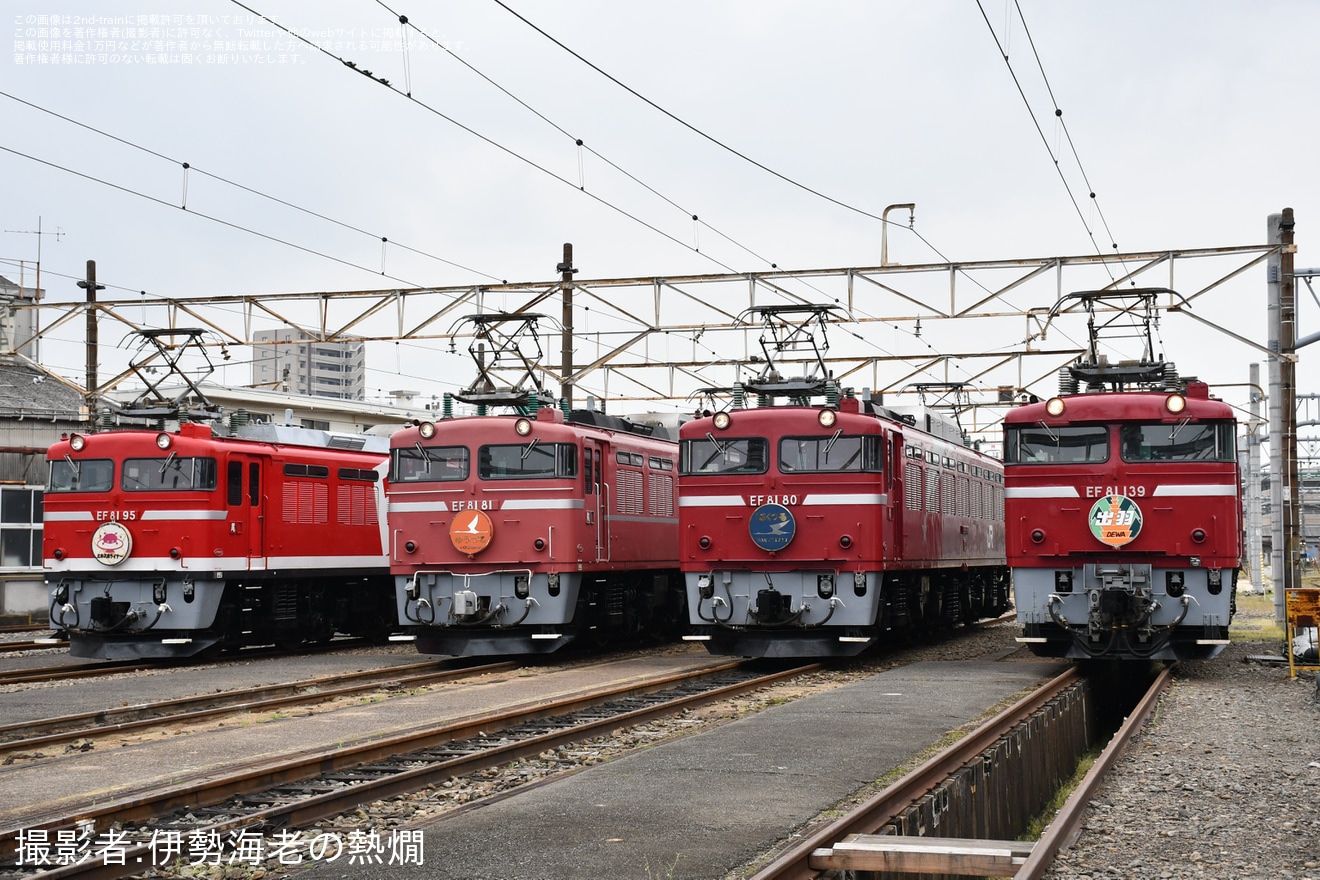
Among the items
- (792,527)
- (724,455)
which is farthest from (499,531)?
(792,527)

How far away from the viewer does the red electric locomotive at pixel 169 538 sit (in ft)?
68.5

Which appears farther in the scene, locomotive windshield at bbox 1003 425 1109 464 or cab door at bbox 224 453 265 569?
cab door at bbox 224 453 265 569

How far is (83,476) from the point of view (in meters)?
21.5

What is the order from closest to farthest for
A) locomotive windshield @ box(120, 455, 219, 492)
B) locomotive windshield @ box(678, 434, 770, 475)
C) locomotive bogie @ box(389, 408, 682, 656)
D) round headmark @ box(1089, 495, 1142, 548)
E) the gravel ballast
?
→ the gravel ballast, round headmark @ box(1089, 495, 1142, 548), locomotive windshield @ box(678, 434, 770, 475), locomotive bogie @ box(389, 408, 682, 656), locomotive windshield @ box(120, 455, 219, 492)

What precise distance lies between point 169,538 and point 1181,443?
14.2 meters

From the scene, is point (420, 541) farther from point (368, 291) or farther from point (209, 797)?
point (209, 797)

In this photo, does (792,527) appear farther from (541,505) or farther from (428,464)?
(428,464)

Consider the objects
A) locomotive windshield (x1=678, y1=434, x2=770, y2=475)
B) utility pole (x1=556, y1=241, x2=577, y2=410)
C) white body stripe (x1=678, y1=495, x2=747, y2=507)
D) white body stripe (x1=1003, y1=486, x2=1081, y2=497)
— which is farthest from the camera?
utility pole (x1=556, y1=241, x2=577, y2=410)

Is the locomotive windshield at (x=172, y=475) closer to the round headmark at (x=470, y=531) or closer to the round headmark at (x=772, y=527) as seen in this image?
the round headmark at (x=470, y=531)

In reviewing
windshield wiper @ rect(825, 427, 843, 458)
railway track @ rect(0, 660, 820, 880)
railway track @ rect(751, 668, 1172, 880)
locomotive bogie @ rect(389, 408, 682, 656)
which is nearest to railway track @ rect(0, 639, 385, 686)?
locomotive bogie @ rect(389, 408, 682, 656)

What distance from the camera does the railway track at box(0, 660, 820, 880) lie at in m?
8.54

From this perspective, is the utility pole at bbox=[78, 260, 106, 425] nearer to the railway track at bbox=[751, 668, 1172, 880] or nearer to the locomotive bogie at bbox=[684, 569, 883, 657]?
the locomotive bogie at bbox=[684, 569, 883, 657]

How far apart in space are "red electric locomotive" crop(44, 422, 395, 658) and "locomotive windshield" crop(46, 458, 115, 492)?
0.05 ft

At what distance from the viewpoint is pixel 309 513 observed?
920 inches
